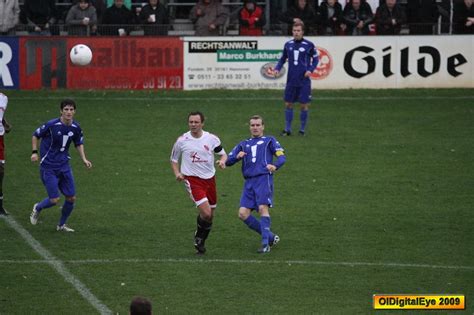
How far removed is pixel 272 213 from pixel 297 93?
293 inches

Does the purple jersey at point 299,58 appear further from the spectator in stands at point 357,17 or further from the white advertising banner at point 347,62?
the spectator in stands at point 357,17

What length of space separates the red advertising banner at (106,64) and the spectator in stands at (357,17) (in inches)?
192

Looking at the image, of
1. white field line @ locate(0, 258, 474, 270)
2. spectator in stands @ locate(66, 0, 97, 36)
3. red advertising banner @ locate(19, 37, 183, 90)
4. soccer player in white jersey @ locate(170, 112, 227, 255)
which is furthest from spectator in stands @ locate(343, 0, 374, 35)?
white field line @ locate(0, 258, 474, 270)

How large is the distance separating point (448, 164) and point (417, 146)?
6.55 feet

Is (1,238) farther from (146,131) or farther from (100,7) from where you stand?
(100,7)

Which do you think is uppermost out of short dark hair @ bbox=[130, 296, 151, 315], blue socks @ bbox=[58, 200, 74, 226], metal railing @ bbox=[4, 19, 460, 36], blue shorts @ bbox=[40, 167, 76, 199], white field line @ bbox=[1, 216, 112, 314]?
metal railing @ bbox=[4, 19, 460, 36]

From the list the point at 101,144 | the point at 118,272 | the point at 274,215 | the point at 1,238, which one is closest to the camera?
the point at 118,272

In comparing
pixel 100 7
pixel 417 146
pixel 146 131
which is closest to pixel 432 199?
pixel 417 146

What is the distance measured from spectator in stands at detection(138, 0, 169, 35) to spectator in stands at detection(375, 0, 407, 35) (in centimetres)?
599

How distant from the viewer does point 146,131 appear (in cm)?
2464

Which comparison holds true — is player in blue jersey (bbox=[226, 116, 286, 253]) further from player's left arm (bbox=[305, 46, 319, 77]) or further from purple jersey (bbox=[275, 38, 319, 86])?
purple jersey (bbox=[275, 38, 319, 86])

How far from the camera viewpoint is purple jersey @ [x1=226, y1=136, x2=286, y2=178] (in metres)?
14.5

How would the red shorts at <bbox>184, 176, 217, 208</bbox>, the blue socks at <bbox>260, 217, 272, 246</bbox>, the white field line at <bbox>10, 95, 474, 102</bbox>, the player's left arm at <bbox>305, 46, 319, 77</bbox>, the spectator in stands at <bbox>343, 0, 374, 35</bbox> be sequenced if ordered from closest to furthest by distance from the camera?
1. the red shorts at <bbox>184, 176, 217, 208</bbox>
2. the blue socks at <bbox>260, 217, 272, 246</bbox>
3. the player's left arm at <bbox>305, 46, 319, 77</bbox>
4. the white field line at <bbox>10, 95, 474, 102</bbox>
5. the spectator in stands at <bbox>343, 0, 374, 35</bbox>

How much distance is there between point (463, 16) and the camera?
30.4 metres
